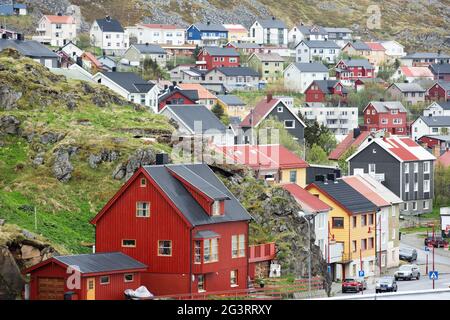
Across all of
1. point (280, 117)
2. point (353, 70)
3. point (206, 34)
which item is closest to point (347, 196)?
point (280, 117)

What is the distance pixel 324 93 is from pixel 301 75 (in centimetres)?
873

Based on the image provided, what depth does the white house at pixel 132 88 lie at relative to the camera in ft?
330

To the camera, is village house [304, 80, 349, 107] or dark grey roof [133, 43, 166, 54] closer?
village house [304, 80, 349, 107]

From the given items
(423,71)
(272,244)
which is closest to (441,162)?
Result: (272,244)

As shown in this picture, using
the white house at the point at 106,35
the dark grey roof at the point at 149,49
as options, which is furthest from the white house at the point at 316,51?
the white house at the point at 106,35

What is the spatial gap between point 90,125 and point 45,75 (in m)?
6.76

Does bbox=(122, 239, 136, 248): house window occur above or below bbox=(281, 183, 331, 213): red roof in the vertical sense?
below

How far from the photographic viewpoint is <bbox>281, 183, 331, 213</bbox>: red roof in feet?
216

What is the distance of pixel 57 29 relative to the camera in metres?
157

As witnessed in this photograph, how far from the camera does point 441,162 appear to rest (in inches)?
4247

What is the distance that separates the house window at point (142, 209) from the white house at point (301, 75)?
110 metres

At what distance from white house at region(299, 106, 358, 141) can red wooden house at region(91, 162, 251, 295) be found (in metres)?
90.0

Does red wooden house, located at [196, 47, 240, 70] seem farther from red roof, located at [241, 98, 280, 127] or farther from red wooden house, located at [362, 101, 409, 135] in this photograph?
red roof, located at [241, 98, 280, 127]

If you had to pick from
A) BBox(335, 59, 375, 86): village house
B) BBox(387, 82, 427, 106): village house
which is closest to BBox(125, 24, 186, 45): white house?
BBox(335, 59, 375, 86): village house
